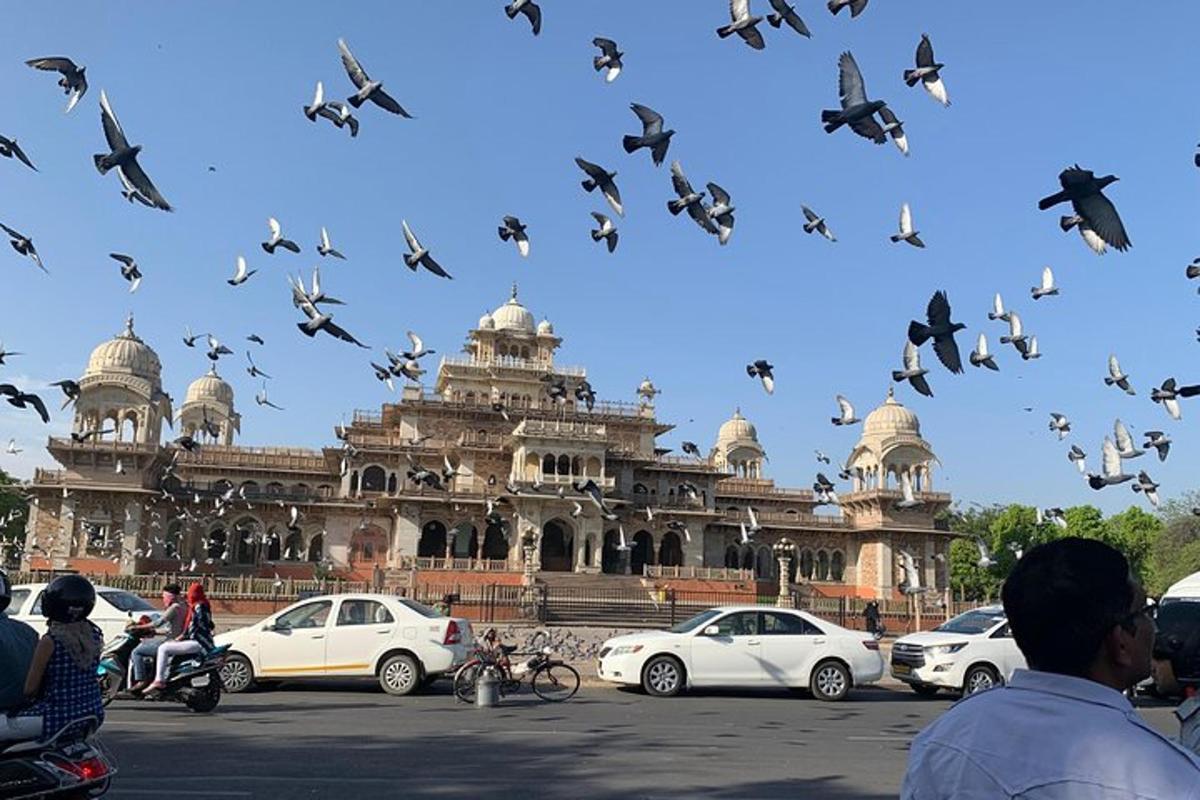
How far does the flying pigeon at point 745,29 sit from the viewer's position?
936 centimetres

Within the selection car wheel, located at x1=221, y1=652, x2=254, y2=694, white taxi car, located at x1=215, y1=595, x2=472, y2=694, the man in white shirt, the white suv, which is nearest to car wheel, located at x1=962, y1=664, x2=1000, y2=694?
the white suv

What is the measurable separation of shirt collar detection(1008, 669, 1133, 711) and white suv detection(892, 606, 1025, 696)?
13.8 meters

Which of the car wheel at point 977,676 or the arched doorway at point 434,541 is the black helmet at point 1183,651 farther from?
the arched doorway at point 434,541

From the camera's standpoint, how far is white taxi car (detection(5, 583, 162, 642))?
1423 cm

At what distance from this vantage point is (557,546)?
49250 mm

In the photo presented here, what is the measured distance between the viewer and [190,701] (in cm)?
1118

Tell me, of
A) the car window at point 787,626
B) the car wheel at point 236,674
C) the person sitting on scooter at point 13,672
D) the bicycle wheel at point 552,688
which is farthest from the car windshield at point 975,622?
the person sitting on scooter at point 13,672

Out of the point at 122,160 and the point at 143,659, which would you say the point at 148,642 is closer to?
the point at 143,659

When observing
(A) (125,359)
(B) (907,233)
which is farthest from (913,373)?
(A) (125,359)

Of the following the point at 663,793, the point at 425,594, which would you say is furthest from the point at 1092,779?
the point at 425,594

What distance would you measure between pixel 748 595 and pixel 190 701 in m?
34.6

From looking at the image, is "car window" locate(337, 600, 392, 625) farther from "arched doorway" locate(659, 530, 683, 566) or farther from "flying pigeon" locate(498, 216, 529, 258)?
"arched doorway" locate(659, 530, 683, 566)

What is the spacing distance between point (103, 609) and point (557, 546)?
34938mm

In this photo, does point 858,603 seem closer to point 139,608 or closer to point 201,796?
point 139,608
